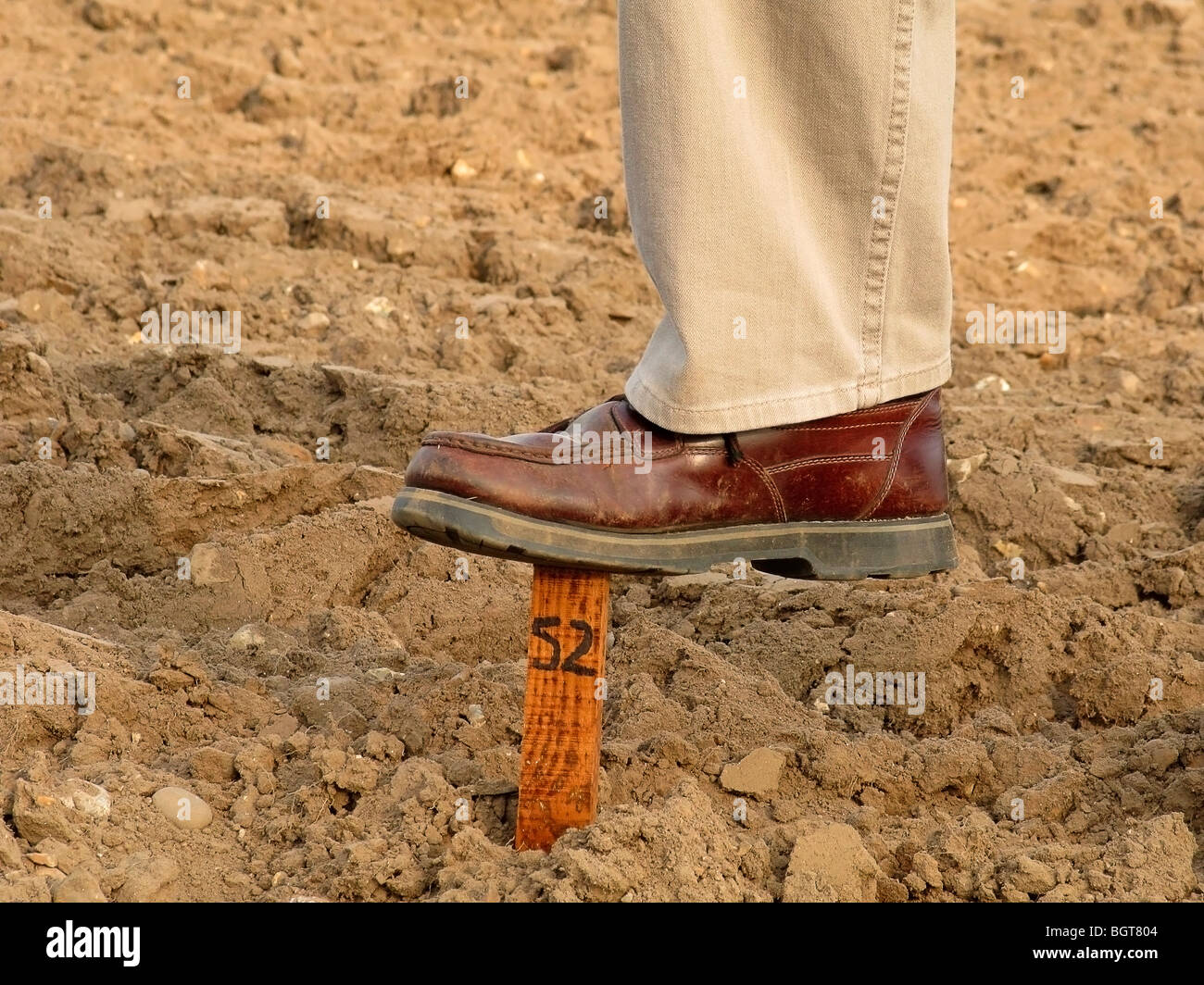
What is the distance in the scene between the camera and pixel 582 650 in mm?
1932

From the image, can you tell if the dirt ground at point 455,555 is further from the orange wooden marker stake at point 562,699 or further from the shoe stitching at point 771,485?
the shoe stitching at point 771,485

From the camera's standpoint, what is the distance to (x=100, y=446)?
3.15 m

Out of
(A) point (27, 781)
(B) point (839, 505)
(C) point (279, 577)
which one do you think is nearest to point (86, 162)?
(C) point (279, 577)

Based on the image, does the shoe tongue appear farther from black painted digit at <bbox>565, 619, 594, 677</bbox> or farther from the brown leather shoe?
black painted digit at <bbox>565, 619, 594, 677</bbox>

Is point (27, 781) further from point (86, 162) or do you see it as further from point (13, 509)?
point (86, 162)

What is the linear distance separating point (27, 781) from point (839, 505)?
1232 mm
